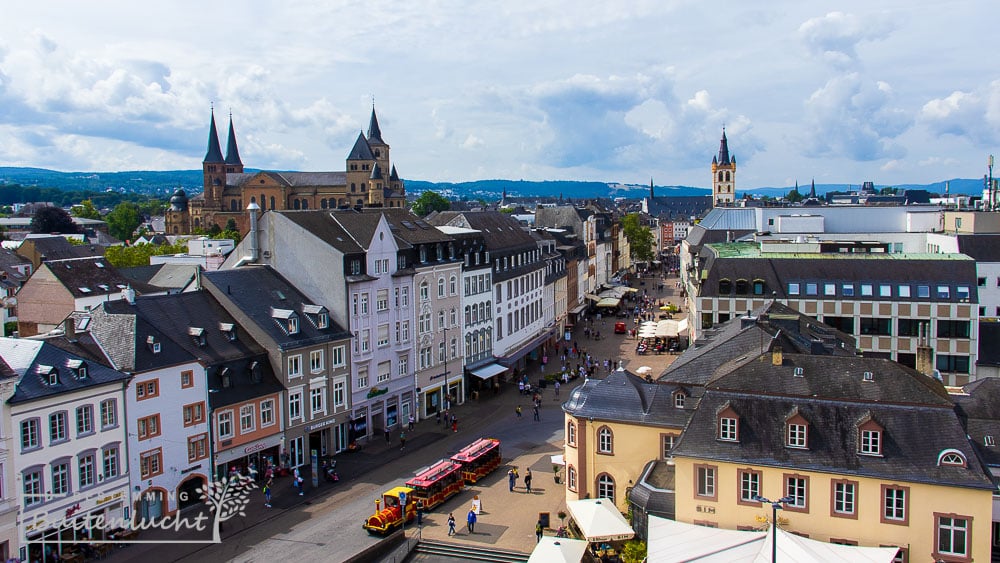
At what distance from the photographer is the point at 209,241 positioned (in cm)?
10681

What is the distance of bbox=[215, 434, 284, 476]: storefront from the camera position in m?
41.2

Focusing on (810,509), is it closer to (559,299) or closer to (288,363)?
(288,363)

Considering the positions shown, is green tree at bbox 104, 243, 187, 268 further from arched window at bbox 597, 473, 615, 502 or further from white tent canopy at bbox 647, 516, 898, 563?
white tent canopy at bbox 647, 516, 898, 563

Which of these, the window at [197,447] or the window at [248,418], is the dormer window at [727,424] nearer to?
the window at [248,418]

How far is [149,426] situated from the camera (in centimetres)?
3766

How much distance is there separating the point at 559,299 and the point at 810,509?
6013cm

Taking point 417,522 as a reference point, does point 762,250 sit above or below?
above

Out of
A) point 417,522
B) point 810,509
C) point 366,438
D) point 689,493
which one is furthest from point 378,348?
point 810,509

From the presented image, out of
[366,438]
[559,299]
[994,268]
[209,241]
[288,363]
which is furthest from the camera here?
[209,241]

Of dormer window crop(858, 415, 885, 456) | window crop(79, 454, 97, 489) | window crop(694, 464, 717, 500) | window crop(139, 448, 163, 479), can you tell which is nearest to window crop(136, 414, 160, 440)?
window crop(139, 448, 163, 479)

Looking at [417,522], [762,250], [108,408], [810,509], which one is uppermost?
[762,250]

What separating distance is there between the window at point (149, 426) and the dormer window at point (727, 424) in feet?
80.4

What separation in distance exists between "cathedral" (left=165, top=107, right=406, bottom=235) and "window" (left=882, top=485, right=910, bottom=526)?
145 metres

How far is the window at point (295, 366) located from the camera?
44.6 meters
